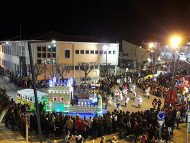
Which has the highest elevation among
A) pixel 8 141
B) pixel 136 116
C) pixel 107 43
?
pixel 107 43

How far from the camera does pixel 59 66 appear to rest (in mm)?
39344

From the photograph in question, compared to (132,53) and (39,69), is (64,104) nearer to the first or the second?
(39,69)

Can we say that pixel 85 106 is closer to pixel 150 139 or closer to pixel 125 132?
pixel 125 132

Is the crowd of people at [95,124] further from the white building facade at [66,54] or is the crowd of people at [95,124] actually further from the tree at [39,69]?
the white building facade at [66,54]

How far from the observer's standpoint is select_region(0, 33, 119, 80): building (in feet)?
134

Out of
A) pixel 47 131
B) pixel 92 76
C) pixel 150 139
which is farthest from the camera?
pixel 92 76

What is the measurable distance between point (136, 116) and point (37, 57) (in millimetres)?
25840

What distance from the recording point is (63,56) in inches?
1666

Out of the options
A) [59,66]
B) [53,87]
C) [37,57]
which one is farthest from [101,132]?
[37,57]

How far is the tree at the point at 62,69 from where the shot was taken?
3851 cm

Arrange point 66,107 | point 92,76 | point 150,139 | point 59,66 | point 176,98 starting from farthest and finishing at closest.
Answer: point 92,76 → point 59,66 → point 176,98 → point 66,107 → point 150,139

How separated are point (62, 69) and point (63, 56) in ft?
12.7

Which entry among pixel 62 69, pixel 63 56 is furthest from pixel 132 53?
pixel 62 69

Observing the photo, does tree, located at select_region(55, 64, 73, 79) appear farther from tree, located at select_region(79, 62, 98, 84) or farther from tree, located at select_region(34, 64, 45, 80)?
tree, located at select_region(34, 64, 45, 80)
